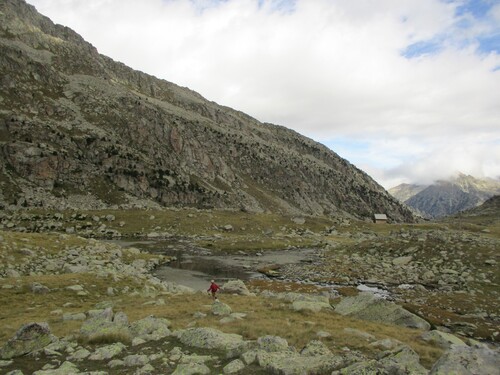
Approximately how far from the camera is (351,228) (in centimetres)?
13512

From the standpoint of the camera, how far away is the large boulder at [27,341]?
51.6 feet

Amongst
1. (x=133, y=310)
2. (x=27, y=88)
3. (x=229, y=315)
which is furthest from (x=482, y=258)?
(x=27, y=88)

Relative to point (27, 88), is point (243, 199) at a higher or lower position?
lower

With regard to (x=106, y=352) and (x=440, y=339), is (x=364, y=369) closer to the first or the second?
(x=106, y=352)

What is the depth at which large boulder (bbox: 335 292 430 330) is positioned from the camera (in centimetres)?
2792

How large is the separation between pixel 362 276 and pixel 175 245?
146ft

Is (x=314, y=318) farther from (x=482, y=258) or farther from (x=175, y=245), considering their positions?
(x=175, y=245)

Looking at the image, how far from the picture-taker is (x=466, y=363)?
11.9 meters

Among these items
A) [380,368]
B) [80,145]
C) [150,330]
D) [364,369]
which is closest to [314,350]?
[364,369]

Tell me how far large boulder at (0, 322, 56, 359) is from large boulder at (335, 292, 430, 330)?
20236 millimetres

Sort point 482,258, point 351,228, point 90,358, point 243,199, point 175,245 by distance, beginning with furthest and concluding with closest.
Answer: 1. point 243,199
2. point 351,228
3. point 175,245
4. point 482,258
5. point 90,358

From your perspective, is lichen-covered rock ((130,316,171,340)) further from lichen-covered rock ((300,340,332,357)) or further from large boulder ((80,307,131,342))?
lichen-covered rock ((300,340,332,357))

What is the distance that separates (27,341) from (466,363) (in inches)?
667

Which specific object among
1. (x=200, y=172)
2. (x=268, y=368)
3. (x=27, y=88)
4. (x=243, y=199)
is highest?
(x=27, y=88)
